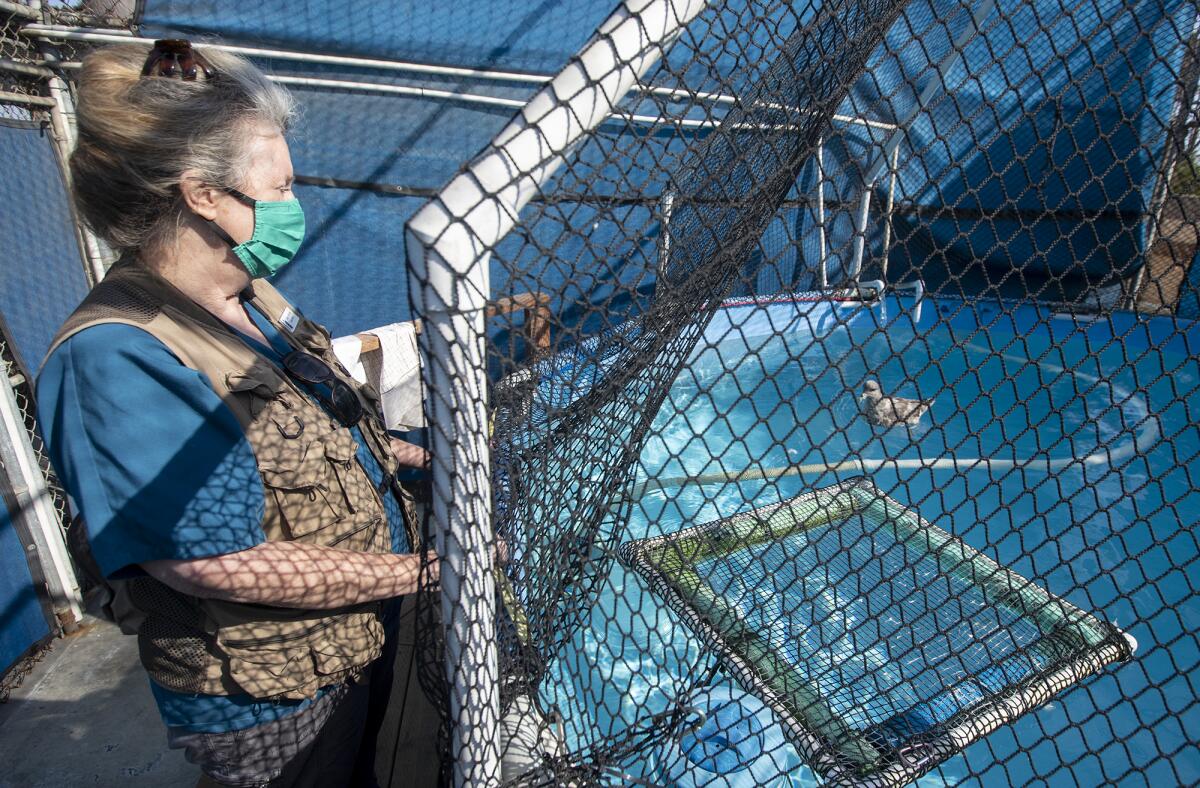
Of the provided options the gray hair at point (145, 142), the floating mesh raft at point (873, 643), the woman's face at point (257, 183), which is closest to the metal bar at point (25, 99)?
the gray hair at point (145, 142)

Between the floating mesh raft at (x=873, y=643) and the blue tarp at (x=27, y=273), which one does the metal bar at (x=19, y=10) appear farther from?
the floating mesh raft at (x=873, y=643)

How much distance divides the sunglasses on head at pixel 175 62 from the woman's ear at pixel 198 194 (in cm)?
15

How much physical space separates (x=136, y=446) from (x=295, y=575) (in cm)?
28

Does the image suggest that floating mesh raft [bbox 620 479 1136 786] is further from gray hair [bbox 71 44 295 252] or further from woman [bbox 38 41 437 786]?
gray hair [bbox 71 44 295 252]

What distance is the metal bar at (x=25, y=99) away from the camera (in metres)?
2.70

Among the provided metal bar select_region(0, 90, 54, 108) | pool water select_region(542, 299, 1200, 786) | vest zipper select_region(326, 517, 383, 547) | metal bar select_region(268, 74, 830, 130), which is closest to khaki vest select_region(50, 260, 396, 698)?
vest zipper select_region(326, 517, 383, 547)

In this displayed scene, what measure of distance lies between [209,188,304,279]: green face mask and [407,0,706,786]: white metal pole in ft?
1.41

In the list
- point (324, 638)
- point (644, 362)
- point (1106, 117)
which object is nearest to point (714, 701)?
point (644, 362)

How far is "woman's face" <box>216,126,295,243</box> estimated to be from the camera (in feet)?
3.61

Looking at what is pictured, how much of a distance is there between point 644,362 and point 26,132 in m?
2.84

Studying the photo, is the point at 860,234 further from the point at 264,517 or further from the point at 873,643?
the point at 264,517

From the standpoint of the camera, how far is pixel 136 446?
0.91 metres

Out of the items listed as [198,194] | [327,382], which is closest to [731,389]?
[327,382]

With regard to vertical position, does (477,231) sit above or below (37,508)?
above
